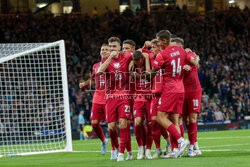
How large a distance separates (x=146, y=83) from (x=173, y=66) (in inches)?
34.7

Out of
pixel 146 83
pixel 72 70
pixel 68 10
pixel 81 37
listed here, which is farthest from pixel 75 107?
pixel 146 83

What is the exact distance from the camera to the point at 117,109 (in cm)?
820

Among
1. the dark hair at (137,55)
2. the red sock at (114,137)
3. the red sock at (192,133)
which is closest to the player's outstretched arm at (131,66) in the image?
the dark hair at (137,55)

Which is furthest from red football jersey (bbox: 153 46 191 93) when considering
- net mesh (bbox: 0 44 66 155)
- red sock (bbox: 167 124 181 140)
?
net mesh (bbox: 0 44 66 155)

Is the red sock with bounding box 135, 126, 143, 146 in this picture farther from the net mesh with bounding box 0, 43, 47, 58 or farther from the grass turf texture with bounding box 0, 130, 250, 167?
the net mesh with bounding box 0, 43, 47, 58

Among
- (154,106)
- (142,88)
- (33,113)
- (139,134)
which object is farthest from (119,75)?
(33,113)

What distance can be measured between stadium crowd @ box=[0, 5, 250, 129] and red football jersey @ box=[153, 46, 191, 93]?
567 inches

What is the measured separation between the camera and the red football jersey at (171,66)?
25.5 feet

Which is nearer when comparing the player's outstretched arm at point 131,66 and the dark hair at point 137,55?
the dark hair at point 137,55

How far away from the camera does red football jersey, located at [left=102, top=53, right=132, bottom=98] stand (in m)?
8.23

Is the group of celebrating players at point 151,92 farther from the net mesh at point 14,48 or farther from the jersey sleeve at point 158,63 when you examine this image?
the net mesh at point 14,48

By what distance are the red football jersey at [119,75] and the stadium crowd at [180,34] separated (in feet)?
45.1

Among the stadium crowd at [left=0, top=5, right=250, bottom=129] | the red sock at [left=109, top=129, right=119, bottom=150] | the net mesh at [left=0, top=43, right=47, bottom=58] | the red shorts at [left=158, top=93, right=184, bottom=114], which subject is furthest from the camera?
the stadium crowd at [left=0, top=5, right=250, bottom=129]

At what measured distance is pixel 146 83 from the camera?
850 cm
